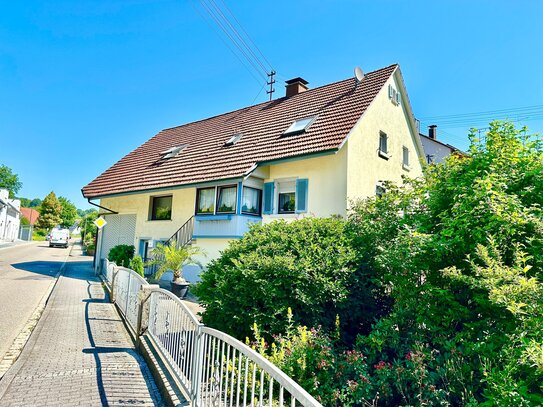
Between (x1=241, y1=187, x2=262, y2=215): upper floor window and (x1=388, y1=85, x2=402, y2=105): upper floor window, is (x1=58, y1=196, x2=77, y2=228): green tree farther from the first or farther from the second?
(x1=388, y1=85, x2=402, y2=105): upper floor window

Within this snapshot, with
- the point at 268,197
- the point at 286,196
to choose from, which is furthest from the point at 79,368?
the point at 286,196

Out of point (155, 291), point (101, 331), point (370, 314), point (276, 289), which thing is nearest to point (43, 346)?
point (101, 331)

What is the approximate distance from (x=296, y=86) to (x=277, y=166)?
7001 millimetres

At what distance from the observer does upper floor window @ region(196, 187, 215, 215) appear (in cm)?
1488

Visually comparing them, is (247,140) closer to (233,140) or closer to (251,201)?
(233,140)

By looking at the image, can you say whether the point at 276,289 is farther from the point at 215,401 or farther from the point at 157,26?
the point at 157,26

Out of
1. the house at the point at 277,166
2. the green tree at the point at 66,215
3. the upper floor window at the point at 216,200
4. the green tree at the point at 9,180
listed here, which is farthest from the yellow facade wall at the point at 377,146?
the green tree at the point at 9,180

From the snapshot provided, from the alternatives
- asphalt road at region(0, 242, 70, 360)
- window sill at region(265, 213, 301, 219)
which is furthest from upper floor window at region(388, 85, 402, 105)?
asphalt road at region(0, 242, 70, 360)

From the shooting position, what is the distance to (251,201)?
45.6 ft

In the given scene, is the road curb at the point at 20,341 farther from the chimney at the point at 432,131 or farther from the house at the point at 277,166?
the chimney at the point at 432,131

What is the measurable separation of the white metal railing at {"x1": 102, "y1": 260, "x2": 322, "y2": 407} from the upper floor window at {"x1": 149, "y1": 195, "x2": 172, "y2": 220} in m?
10.8

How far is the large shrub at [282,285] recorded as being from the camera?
16.0ft

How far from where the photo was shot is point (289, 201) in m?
13.6

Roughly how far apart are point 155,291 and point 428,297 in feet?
15.1
